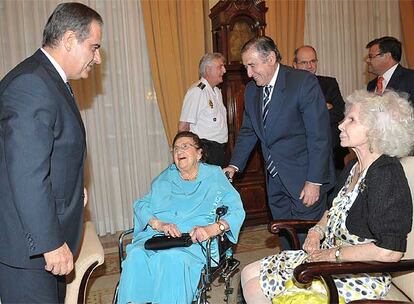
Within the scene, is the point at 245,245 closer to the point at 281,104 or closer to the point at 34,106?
the point at 281,104

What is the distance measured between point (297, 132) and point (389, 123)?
2.43ft

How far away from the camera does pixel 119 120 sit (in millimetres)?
4383

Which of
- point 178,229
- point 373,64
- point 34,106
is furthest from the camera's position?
point 373,64

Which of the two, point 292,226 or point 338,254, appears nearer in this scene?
point 338,254

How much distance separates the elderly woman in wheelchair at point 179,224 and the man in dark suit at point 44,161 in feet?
1.87

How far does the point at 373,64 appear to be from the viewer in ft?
12.2

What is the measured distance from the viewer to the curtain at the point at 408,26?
5344 millimetres

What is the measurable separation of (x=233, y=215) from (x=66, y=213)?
1050 mm

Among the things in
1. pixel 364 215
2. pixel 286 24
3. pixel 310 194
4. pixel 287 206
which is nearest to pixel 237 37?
pixel 286 24

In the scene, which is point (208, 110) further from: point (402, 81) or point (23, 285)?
point (23, 285)

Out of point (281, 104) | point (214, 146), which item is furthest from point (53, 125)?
point (214, 146)

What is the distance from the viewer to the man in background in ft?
12.7

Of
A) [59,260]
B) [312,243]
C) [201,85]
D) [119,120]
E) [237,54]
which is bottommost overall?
[312,243]

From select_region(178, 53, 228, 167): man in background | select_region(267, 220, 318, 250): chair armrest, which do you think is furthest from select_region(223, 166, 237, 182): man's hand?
select_region(178, 53, 228, 167): man in background
